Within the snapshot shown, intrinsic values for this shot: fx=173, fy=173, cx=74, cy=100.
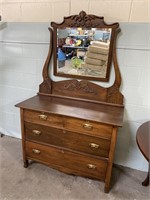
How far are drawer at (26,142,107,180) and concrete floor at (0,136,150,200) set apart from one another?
0.15 metres

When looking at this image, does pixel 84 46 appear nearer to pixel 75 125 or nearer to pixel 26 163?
pixel 75 125

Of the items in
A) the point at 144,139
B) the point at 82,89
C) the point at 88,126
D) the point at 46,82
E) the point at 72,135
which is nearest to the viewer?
the point at 144,139

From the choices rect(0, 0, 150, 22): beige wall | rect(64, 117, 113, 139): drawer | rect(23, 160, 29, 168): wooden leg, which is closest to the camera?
rect(64, 117, 113, 139): drawer

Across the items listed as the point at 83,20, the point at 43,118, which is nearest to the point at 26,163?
the point at 43,118

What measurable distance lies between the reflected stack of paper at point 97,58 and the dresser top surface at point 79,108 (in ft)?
1.19

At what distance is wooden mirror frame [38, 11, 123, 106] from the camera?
1849mm

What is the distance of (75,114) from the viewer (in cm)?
160

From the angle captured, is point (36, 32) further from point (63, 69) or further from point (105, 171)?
point (105, 171)

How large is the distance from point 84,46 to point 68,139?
0.98m

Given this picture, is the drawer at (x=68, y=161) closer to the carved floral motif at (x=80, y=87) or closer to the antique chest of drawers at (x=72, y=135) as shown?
the antique chest of drawers at (x=72, y=135)

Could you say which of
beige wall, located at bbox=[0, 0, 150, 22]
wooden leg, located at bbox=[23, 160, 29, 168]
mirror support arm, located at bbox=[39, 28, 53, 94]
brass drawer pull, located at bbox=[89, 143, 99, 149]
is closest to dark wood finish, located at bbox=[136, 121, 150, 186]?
brass drawer pull, located at bbox=[89, 143, 99, 149]

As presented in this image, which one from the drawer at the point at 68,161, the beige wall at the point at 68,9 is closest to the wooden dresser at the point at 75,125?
the drawer at the point at 68,161

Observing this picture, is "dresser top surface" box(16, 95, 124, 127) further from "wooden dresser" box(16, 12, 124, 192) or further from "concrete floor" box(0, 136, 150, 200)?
"concrete floor" box(0, 136, 150, 200)

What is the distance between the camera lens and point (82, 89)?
6.39 ft
